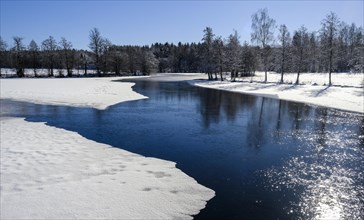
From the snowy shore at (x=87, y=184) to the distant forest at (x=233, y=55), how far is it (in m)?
46.3

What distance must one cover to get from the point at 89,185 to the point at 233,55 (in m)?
66.3

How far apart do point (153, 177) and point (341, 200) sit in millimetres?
6708

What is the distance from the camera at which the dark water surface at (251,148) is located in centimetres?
1041

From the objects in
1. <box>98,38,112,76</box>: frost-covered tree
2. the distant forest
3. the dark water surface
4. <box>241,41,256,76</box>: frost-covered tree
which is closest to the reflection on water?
the dark water surface

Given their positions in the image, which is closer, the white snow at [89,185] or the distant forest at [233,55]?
the white snow at [89,185]

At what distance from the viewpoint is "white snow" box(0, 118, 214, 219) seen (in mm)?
9094

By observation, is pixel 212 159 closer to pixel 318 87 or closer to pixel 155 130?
pixel 155 130

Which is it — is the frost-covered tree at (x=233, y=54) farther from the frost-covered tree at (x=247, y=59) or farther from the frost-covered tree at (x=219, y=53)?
the frost-covered tree at (x=247, y=59)

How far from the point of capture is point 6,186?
1031 centimetres

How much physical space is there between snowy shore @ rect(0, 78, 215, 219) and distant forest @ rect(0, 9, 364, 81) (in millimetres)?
46267

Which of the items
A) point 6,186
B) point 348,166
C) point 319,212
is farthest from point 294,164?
point 6,186

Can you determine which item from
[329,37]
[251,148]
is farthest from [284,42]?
[251,148]

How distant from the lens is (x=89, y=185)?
35.4ft

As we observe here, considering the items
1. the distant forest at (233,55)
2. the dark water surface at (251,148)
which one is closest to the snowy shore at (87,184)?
the dark water surface at (251,148)
